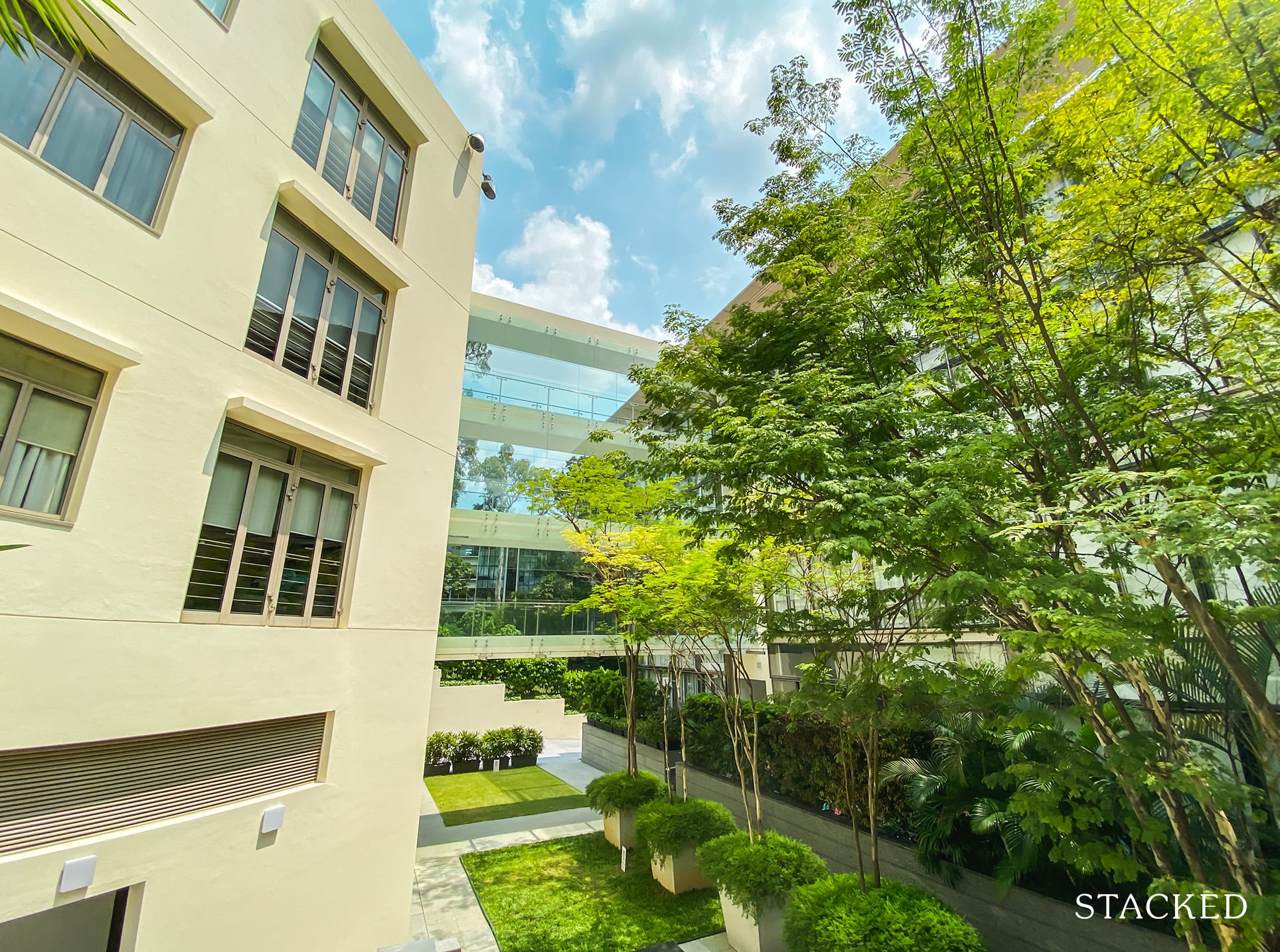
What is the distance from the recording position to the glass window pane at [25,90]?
416 cm

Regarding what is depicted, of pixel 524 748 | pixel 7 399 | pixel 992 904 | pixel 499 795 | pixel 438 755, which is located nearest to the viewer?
pixel 7 399

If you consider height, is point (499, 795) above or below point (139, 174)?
below

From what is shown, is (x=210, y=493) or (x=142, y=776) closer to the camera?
(x=142, y=776)

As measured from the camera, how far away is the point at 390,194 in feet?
25.8

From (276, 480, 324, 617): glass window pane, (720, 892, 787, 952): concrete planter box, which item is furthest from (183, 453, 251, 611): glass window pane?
(720, 892, 787, 952): concrete planter box

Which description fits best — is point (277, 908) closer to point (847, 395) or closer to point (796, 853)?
point (796, 853)

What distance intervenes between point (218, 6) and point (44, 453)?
4.92 meters

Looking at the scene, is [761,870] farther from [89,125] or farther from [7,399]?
[89,125]

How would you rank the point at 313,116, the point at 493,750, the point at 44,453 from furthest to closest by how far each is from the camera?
1. the point at 493,750
2. the point at 313,116
3. the point at 44,453

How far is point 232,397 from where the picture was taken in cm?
529

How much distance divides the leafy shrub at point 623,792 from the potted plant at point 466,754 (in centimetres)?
732

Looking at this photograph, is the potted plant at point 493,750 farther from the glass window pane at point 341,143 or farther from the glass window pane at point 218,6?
the glass window pane at point 218,6

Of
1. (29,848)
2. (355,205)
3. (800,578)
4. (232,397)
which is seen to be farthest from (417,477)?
(800,578)

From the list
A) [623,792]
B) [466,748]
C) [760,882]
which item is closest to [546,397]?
[466,748]
